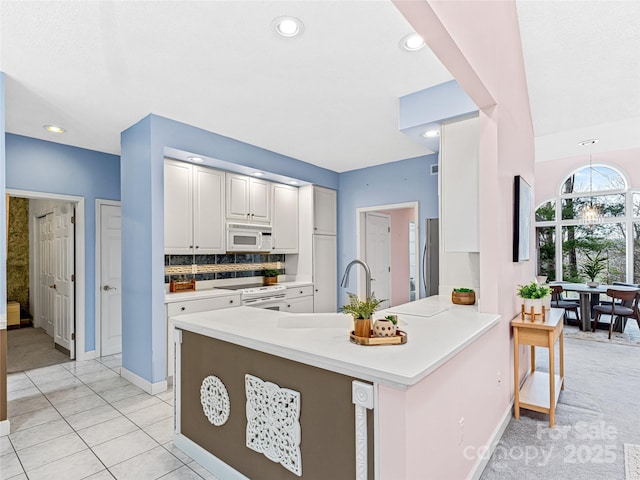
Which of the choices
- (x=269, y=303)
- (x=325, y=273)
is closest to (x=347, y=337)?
(x=269, y=303)

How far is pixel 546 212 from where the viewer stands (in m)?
7.32

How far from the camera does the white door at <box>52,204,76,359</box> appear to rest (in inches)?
172

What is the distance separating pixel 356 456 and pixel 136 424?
215 cm

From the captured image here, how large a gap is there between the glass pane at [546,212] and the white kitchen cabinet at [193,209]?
667 cm

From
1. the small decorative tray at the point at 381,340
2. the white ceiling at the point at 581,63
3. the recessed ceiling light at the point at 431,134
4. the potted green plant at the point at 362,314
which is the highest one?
the white ceiling at the point at 581,63

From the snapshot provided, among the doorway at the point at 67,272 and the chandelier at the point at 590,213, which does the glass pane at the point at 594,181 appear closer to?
the chandelier at the point at 590,213

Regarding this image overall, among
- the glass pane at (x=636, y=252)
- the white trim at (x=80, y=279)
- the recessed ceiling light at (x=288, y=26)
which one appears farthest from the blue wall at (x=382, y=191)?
the glass pane at (x=636, y=252)

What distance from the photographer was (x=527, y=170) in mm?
3635

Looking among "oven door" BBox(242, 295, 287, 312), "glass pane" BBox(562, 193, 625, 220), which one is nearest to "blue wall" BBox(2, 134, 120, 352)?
"oven door" BBox(242, 295, 287, 312)

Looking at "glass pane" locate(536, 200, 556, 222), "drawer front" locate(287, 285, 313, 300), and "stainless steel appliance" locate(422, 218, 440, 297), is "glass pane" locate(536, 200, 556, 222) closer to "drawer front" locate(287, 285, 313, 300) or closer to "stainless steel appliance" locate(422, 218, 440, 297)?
"stainless steel appliance" locate(422, 218, 440, 297)

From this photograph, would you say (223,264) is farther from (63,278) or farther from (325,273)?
(63,278)

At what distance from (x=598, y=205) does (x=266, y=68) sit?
7.16 m

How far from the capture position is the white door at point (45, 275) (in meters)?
5.11

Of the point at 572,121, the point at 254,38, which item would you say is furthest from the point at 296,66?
the point at 572,121
